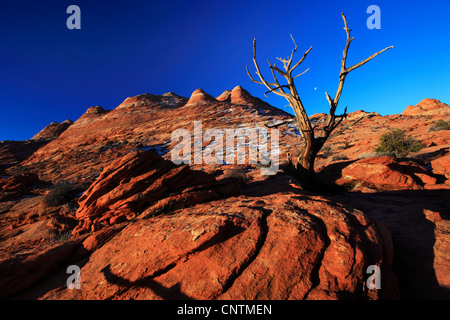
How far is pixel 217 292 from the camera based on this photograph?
1905 millimetres

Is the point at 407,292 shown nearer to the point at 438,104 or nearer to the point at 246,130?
the point at 246,130

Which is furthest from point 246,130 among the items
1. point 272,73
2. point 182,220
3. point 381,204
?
point 182,220

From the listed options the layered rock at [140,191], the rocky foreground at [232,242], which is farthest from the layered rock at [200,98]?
the rocky foreground at [232,242]

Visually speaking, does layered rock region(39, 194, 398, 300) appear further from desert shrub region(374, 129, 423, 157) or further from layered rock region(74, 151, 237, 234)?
desert shrub region(374, 129, 423, 157)

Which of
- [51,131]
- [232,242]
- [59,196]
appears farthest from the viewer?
[51,131]

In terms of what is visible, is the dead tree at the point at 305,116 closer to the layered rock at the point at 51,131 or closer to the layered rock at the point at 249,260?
the layered rock at the point at 249,260

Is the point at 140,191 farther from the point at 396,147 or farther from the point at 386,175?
the point at 396,147

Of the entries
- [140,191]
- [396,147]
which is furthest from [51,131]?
[396,147]

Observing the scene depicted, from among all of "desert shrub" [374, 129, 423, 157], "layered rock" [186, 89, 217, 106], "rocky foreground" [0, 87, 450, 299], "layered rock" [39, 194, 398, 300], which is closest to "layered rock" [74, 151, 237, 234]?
"rocky foreground" [0, 87, 450, 299]

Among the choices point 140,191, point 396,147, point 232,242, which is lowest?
point 232,242

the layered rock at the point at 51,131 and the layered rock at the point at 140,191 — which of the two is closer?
the layered rock at the point at 140,191

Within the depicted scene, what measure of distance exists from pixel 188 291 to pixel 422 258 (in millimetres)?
3254

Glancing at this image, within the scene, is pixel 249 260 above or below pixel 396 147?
below

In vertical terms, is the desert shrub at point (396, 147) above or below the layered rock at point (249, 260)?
above
